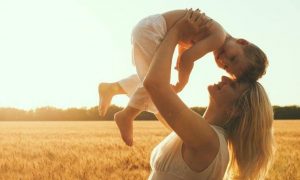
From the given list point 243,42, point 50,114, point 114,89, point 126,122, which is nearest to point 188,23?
point 243,42

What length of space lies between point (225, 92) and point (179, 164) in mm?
522

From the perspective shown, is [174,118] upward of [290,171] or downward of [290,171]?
upward

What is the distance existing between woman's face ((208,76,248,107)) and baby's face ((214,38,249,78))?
9.6 inches

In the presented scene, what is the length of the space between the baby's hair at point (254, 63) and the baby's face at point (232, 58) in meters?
0.03

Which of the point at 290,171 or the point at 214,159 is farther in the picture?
the point at 290,171

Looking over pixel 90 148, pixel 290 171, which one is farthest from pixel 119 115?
pixel 90 148

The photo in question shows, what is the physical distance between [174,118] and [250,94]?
56 cm

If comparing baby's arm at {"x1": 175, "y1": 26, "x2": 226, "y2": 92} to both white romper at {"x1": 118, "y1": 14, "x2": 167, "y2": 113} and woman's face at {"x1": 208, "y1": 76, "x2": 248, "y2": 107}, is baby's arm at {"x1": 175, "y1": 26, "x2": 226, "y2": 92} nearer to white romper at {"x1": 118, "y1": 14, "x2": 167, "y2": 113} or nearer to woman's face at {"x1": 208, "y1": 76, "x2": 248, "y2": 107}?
white romper at {"x1": 118, "y1": 14, "x2": 167, "y2": 113}

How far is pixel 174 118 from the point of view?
2578 mm

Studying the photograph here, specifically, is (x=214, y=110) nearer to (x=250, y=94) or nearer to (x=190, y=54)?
(x=250, y=94)

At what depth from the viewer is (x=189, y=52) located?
3.21 metres

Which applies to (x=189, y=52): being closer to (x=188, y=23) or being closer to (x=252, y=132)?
(x=188, y=23)

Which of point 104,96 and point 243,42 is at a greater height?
point 243,42

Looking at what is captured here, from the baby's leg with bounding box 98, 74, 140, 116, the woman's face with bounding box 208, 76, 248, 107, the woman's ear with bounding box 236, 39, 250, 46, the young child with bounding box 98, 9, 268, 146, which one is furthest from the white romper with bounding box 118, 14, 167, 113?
the woman's face with bounding box 208, 76, 248, 107
